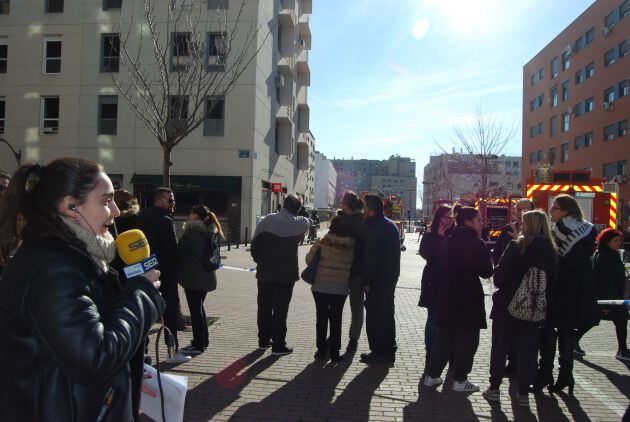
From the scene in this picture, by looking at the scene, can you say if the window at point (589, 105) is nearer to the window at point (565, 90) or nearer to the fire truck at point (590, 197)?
the window at point (565, 90)

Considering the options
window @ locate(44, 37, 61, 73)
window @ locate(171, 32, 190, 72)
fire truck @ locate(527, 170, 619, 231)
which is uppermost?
window @ locate(44, 37, 61, 73)

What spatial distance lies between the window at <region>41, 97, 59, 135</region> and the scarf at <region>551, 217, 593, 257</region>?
83.2 ft

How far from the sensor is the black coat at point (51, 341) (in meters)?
1.64

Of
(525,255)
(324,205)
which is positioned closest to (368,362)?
(525,255)

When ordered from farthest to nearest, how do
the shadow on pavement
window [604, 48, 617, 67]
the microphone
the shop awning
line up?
1. window [604, 48, 617, 67]
2. the shop awning
3. the shadow on pavement
4. the microphone

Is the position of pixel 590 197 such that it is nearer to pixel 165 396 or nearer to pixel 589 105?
pixel 165 396

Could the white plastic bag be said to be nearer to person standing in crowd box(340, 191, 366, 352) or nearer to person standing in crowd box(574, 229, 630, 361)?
person standing in crowd box(340, 191, 366, 352)

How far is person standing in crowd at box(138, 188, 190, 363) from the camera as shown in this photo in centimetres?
556

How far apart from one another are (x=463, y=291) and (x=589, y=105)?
43.1 metres

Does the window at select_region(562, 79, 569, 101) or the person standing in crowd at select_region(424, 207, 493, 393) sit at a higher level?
the window at select_region(562, 79, 569, 101)

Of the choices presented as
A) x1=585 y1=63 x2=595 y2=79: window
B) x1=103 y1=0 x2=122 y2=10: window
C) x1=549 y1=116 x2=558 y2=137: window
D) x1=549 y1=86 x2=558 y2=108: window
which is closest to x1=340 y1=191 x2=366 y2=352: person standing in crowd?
x1=103 y1=0 x2=122 y2=10: window

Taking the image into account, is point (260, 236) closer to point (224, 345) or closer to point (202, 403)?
point (224, 345)

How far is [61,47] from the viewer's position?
24.9 metres

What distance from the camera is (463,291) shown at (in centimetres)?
486
